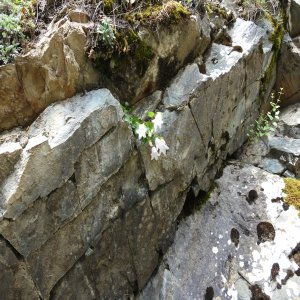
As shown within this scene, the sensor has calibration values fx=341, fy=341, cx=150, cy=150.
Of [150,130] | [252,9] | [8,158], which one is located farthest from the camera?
[252,9]

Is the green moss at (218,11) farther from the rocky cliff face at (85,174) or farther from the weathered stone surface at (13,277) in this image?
the weathered stone surface at (13,277)

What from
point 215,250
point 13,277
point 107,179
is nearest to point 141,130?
point 107,179

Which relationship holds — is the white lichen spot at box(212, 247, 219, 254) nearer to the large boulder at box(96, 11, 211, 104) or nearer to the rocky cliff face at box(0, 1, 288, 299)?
the rocky cliff face at box(0, 1, 288, 299)

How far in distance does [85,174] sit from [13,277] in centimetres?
131

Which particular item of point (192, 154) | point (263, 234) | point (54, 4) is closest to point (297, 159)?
point (263, 234)

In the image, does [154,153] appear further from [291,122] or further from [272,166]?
[291,122]

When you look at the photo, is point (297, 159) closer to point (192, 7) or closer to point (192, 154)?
point (192, 154)

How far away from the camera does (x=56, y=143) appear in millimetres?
3619

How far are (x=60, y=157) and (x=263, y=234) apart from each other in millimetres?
3703

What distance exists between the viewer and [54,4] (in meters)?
4.30

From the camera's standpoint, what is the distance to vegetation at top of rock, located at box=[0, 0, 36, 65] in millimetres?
3682

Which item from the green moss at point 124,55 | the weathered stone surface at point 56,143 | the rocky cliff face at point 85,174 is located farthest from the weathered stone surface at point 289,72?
the weathered stone surface at point 56,143

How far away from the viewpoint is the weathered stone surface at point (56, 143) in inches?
134

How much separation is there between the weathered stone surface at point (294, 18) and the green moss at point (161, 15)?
3723 mm
